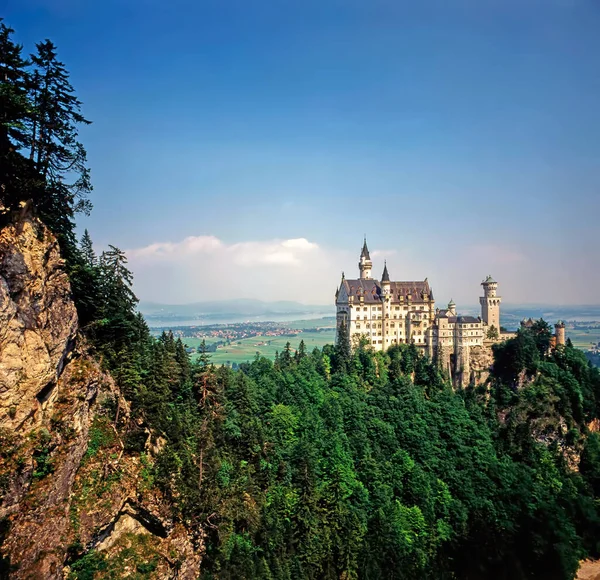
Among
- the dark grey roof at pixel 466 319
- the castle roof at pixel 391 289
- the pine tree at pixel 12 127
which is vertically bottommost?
the dark grey roof at pixel 466 319

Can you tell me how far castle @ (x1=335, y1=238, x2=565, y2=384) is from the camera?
85875 mm

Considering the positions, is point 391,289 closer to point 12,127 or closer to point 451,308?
point 451,308

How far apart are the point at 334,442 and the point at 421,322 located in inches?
1428

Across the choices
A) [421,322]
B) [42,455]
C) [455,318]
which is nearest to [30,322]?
[42,455]

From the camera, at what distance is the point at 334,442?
58812 mm

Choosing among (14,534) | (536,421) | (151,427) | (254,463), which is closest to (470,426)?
(536,421)

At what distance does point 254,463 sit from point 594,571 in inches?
1730

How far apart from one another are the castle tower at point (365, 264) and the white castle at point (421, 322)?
3097 millimetres

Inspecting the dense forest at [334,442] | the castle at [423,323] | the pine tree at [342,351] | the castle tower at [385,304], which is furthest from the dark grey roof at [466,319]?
the pine tree at [342,351]

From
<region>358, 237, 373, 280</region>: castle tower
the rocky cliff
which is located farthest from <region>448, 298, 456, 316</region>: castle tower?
the rocky cliff

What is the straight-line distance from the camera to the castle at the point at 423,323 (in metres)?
85.9

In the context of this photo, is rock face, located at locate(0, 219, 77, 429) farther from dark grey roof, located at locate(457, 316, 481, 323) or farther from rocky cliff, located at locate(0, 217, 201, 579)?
dark grey roof, located at locate(457, 316, 481, 323)

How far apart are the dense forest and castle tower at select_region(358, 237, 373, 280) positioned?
15338 mm

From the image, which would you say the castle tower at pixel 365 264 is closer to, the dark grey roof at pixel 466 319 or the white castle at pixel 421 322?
the white castle at pixel 421 322
